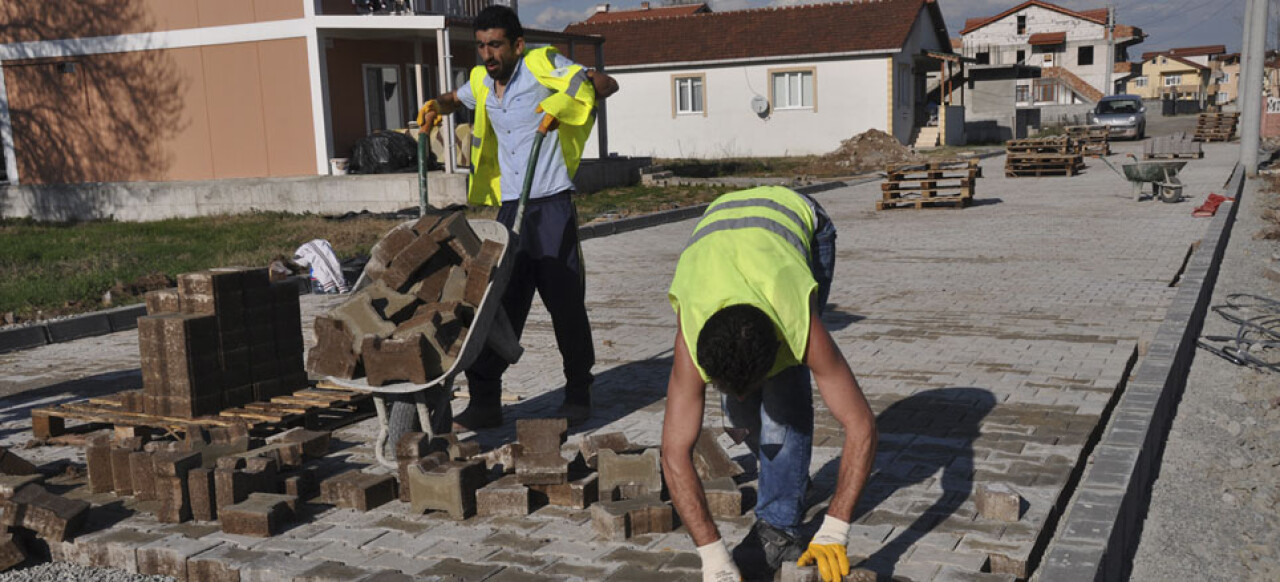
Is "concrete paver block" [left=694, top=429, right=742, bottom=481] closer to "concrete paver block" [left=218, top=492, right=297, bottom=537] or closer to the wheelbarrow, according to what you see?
"concrete paver block" [left=218, top=492, right=297, bottom=537]

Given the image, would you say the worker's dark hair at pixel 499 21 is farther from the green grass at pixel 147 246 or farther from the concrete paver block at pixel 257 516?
the green grass at pixel 147 246

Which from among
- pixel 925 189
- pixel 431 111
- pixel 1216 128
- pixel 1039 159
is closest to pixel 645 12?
pixel 1216 128

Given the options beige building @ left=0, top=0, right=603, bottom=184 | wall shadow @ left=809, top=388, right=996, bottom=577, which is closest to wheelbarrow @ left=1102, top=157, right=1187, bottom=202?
beige building @ left=0, top=0, right=603, bottom=184

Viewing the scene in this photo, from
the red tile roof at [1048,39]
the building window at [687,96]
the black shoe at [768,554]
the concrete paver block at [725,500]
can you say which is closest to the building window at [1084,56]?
the red tile roof at [1048,39]

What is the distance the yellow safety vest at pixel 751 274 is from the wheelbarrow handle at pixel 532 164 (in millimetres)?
1906

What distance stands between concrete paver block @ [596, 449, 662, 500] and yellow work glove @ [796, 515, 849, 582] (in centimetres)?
106

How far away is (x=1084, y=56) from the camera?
80.2m

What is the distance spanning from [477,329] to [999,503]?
225 centimetres

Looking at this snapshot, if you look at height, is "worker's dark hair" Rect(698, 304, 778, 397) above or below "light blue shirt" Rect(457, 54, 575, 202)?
below

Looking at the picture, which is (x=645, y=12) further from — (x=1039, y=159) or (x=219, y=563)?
(x=219, y=563)

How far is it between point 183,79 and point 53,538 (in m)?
19.6

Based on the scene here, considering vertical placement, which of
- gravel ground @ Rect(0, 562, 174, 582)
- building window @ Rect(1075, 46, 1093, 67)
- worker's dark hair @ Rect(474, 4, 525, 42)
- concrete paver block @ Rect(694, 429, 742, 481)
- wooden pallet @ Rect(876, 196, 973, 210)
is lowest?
gravel ground @ Rect(0, 562, 174, 582)

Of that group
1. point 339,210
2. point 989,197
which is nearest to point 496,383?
point 339,210

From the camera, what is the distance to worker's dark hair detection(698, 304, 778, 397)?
308 cm
